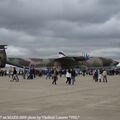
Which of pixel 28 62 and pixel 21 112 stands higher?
pixel 28 62

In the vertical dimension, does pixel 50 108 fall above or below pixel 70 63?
below

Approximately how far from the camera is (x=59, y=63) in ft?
321

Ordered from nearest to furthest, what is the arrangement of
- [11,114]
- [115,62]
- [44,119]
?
1. [44,119]
2. [11,114]
3. [115,62]

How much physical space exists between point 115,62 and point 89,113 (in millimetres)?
97551

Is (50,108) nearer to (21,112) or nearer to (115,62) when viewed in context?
(21,112)

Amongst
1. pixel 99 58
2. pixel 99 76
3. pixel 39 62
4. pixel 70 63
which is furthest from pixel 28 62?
pixel 99 76

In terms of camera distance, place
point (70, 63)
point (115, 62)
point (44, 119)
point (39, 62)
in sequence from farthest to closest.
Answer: point (115, 62) → point (39, 62) → point (70, 63) → point (44, 119)

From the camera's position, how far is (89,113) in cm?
1316

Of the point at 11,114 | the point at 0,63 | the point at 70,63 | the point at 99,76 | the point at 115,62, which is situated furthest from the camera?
the point at 115,62

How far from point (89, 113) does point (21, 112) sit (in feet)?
7.89

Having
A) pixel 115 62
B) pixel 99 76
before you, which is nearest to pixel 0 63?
pixel 99 76

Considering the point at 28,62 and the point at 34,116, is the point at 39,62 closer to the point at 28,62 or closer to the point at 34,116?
the point at 28,62

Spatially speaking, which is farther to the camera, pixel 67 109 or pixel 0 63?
pixel 0 63

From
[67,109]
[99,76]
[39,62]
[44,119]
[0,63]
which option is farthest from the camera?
[39,62]
